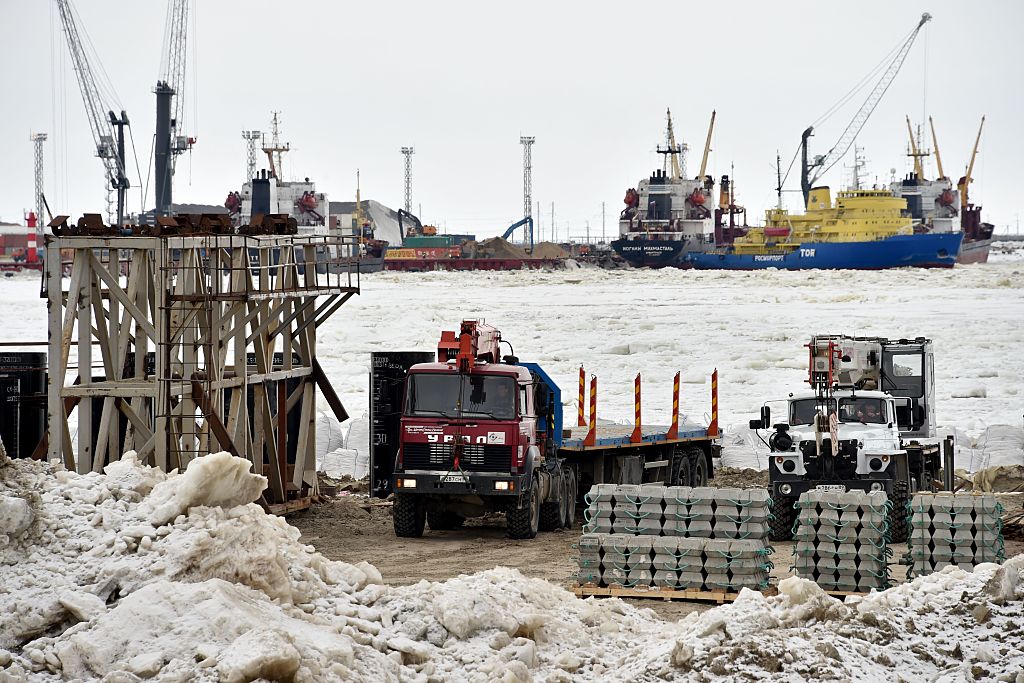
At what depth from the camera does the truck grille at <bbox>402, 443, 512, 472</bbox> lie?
54.6ft

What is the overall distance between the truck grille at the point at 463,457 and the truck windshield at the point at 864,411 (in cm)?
496

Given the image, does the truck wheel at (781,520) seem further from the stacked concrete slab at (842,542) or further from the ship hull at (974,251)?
the ship hull at (974,251)

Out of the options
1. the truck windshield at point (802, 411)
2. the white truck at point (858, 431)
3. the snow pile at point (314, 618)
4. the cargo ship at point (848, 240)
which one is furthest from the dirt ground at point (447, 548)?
the cargo ship at point (848, 240)

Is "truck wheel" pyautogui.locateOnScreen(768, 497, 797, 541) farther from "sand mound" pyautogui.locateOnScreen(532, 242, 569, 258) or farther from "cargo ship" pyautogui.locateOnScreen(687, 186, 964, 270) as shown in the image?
"sand mound" pyautogui.locateOnScreen(532, 242, 569, 258)

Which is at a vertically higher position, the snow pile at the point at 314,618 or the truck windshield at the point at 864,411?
the truck windshield at the point at 864,411

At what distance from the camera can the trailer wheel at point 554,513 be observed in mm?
18078

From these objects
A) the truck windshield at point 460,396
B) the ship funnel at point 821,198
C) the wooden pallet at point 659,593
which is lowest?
the wooden pallet at point 659,593

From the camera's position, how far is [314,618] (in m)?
9.62

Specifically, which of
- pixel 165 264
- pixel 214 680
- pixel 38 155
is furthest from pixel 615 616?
pixel 38 155

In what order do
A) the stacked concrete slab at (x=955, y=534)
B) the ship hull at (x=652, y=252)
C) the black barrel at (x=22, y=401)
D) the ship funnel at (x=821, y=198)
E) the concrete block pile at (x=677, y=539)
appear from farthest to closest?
the ship hull at (x=652, y=252)
the ship funnel at (x=821, y=198)
the black barrel at (x=22, y=401)
the stacked concrete slab at (x=955, y=534)
the concrete block pile at (x=677, y=539)

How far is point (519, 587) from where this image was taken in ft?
36.2

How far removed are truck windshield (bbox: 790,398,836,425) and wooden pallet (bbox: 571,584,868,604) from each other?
5879 millimetres

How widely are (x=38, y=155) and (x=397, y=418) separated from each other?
6448 inches

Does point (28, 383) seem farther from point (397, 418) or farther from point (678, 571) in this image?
point (678, 571)
